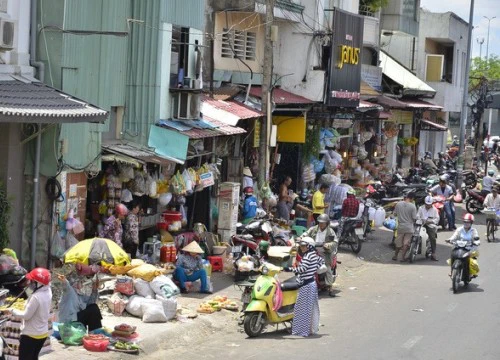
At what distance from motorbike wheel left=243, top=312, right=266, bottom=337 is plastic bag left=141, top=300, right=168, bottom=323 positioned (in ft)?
4.49

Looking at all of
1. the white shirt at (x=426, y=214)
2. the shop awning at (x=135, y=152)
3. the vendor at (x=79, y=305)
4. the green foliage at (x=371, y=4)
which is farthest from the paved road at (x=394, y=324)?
the green foliage at (x=371, y=4)

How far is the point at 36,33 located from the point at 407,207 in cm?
1068

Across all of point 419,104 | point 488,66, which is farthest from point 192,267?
point 488,66

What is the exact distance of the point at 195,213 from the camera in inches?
964

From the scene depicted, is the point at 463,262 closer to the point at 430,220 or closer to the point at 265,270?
the point at 430,220

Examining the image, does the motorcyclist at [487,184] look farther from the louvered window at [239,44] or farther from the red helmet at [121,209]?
the red helmet at [121,209]

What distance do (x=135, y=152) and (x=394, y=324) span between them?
6222 millimetres

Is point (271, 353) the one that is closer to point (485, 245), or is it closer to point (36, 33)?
point (36, 33)

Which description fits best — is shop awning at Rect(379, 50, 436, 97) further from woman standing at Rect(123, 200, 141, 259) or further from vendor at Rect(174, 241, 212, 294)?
vendor at Rect(174, 241, 212, 294)

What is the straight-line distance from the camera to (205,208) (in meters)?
24.5

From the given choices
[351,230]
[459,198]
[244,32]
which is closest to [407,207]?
[351,230]

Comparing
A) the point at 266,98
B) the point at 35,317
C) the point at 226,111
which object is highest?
the point at 266,98

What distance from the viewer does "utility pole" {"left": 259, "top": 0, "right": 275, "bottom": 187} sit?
2519 centimetres

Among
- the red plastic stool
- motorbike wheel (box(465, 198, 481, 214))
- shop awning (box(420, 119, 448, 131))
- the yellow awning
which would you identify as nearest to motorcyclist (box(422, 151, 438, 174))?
shop awning (box(420, 119, 448, 131))
